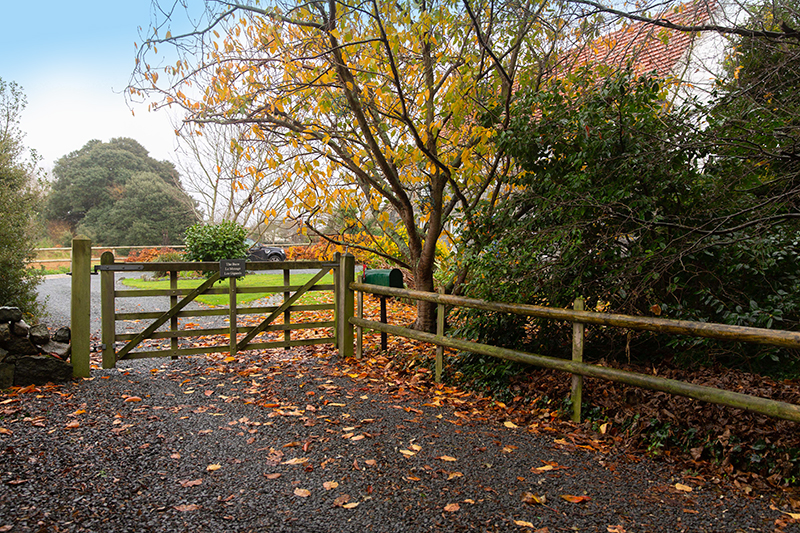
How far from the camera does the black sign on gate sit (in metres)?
6.66

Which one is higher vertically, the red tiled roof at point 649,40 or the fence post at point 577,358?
the red tiled roof at point 649,40

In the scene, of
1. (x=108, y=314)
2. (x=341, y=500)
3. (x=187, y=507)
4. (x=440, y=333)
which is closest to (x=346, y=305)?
(x=440, y=333)

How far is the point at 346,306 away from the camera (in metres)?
7.16

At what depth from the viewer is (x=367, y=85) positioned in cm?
618

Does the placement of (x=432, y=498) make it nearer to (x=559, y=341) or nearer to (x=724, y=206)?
(x=559, y=341)

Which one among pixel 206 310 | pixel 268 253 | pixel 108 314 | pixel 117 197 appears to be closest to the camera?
pixel 108 314

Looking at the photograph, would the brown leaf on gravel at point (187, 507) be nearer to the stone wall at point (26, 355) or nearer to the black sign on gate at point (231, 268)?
the stone wall at point (26, 355)

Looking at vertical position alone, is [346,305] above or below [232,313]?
above

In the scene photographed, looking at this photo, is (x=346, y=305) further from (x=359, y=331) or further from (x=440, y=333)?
(x=440, y=333)

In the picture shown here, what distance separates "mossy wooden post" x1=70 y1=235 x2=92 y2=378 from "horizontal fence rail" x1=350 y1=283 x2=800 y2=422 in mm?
3949

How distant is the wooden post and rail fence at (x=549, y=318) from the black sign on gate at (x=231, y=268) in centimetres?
19

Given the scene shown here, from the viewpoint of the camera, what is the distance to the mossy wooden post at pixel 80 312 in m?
5.63

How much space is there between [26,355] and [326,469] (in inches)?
160

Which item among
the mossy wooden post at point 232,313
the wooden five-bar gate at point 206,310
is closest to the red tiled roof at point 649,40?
the wooden five-bar gate at point 206,310
